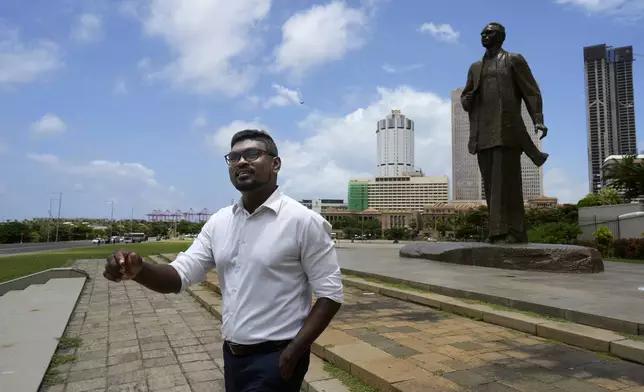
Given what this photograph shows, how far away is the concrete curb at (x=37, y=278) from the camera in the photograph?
9336 millimetres

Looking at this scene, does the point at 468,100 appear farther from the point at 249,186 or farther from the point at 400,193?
the point at 400,193

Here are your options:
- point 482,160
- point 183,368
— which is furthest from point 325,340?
point 482,160

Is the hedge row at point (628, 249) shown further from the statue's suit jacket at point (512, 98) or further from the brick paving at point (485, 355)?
the brick paving at point (485, 355)

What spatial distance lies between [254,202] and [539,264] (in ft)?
25.4

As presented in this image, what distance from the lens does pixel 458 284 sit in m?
6.44

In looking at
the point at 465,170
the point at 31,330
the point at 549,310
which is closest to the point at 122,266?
the point at 549,310

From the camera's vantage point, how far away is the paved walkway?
183 inches

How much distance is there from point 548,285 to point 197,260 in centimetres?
593

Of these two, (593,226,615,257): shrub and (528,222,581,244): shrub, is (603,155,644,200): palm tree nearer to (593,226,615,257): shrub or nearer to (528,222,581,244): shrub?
(593,226,615,257): shrub


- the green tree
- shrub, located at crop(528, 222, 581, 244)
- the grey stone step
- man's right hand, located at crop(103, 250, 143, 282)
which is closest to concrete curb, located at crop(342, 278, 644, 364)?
man's right hand, located at crop(103, 250, 143, 282)

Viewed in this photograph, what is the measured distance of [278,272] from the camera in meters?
1.66

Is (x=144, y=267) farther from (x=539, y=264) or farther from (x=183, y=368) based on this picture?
(x=539, y=264)

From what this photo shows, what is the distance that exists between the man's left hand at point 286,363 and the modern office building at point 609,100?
→ 61684 mm

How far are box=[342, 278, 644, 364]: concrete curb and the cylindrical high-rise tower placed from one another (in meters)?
137
